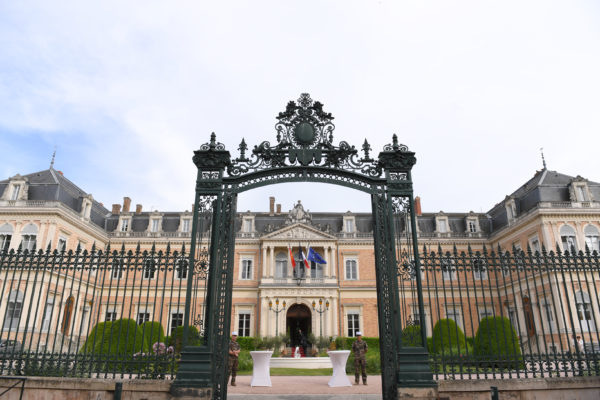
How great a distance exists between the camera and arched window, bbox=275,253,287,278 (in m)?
28.3

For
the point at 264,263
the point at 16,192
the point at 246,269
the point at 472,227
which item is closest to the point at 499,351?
the point at 264,263

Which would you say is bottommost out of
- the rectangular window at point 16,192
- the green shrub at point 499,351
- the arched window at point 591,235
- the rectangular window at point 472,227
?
the green shrub at point 499,351

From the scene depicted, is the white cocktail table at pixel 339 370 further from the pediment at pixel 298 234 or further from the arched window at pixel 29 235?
the arched window at pixel 29 235

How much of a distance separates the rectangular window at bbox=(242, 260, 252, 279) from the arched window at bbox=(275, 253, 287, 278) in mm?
1957

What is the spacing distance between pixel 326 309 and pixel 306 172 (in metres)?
21.5

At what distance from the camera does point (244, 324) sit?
2738 cm

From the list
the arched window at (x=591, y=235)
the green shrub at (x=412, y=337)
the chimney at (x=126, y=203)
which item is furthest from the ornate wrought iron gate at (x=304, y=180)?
the chimney at (x=126, y=203)

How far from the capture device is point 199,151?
659 cm

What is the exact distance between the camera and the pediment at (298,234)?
1107 inches

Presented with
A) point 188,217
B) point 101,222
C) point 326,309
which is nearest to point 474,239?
point 326,309

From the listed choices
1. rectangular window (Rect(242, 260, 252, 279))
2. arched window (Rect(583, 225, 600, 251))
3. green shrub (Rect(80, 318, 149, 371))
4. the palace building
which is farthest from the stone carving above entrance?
green shrub (Rect(80, 318, 149, 371))

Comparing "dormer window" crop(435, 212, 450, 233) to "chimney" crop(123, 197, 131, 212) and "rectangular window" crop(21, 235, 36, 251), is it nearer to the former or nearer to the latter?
"chimney" crop(123, 197, 131, 212)

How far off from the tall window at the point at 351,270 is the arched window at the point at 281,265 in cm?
460

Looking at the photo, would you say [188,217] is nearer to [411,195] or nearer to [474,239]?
[474,239]
